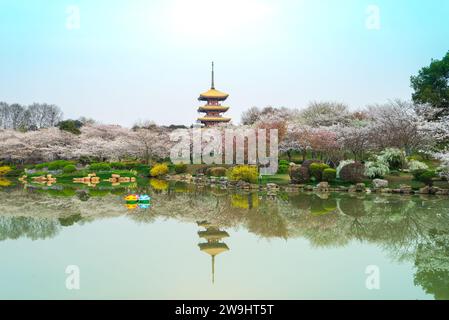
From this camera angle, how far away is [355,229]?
36.8 feet

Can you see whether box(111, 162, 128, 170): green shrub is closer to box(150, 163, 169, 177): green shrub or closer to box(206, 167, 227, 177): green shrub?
box(150, 163, 169, 177): green shrub

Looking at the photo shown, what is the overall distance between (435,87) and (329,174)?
13343 millimetres

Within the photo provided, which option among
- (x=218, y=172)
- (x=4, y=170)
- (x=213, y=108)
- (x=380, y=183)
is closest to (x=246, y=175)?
(x=218, y=172)

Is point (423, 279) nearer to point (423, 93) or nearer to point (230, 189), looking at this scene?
point (230, 189)

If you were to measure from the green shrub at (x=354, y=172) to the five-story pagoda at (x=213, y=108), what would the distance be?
26625 millimetres

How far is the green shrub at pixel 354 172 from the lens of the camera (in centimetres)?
2012

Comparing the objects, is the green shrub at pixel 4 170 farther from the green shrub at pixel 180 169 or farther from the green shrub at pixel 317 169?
the green shrub at pixel 317 169

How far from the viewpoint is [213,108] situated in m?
46.2

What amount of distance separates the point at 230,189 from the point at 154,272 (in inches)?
599

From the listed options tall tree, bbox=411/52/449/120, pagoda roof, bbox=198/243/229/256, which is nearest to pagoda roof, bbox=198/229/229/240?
pagoda roof, bbox=198/243/229/256

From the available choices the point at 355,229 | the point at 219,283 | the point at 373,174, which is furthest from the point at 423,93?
the point at 219,283

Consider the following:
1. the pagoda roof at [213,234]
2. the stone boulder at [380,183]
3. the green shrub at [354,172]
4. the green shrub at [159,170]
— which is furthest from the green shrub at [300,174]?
the green shrub at [159,170]

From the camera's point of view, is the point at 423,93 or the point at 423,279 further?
the point at 423,93

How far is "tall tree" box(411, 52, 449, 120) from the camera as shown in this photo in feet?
89.4
